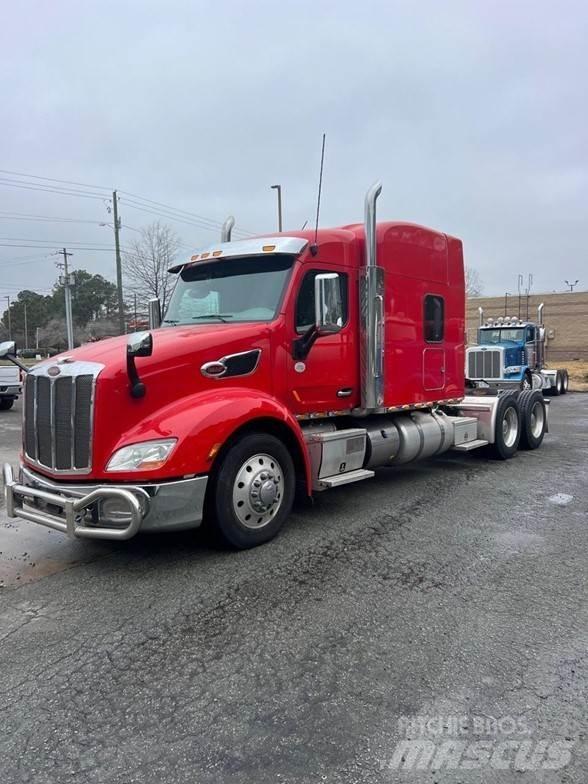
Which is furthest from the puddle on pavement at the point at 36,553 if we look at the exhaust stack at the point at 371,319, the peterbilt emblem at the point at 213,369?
the exhaust stack at the point at 371,319

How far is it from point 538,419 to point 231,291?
22.1 ft

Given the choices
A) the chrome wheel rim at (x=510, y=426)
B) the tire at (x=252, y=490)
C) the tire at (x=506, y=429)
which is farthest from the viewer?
the chrome wheel rim at (x=510, y=426)

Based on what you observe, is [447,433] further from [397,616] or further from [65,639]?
[65,639]

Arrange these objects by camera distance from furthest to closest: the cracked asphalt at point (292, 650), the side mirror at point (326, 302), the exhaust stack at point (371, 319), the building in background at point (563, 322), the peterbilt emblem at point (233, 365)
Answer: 1. the building in background at point (563, 322)
2. the exhaust stack at point (371, 319)
3. the side mirror at point (326, 302)
4. the peterbilt emblem at point (233, 365)
5. the cracked asphalt at point (292, 650)

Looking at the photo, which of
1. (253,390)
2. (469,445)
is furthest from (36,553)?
(469,445)

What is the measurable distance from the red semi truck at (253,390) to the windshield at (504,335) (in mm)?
13201

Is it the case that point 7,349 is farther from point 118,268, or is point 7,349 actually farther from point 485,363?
point 118,268

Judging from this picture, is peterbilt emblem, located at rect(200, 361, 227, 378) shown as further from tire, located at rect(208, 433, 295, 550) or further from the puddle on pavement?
the puddle on pavement

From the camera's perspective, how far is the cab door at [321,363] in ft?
18.6

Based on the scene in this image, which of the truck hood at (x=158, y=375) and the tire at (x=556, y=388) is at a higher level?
the truck hood at (x=158, y=375)

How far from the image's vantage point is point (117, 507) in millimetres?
4207

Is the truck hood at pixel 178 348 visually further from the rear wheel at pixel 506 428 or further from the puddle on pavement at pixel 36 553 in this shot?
the rear wheel at pixel 506 428

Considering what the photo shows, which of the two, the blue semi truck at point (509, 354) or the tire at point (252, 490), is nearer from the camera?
the tire at point (252, 490)

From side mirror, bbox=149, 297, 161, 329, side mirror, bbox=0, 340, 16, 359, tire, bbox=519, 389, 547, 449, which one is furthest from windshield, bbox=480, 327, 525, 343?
side mirror, bbox=0, 340, 16, 359
